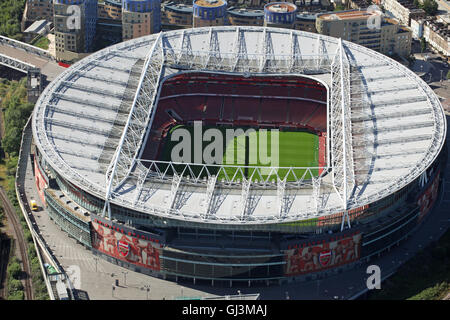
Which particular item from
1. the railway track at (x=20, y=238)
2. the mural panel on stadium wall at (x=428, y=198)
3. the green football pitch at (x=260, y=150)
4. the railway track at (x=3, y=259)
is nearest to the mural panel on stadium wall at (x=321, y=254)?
the mural panel on stadium wall at (x=428, y=198)

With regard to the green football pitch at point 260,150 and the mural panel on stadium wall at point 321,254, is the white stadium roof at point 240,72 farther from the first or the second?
the green football pitch at point 260,150

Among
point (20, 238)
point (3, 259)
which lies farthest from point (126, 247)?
point (20, 238)

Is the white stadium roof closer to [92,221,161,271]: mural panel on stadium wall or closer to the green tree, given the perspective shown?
[92,221,161,271]: mural panel on stadium wall

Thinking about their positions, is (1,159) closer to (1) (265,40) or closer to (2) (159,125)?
(2) (159,125)

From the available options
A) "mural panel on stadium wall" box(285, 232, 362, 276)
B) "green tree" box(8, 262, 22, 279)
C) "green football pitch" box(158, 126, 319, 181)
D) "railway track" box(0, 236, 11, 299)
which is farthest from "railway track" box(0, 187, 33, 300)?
"mural panel on stadium wall" box(285, 232, 362, 276)

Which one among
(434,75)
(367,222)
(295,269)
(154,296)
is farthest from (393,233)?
(434,75)

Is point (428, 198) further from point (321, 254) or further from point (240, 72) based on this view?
point (240, 72)
